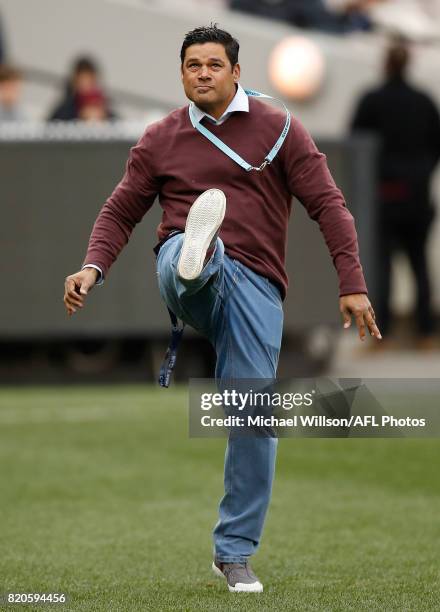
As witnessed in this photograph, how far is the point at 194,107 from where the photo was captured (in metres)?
5.62

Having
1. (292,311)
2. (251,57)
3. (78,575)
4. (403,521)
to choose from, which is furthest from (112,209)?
(251,57)

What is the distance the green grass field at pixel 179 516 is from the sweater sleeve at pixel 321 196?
1.21m

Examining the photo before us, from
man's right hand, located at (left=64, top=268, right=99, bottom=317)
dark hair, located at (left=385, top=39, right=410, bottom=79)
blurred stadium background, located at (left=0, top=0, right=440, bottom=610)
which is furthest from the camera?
dark hair, located at (left=385, top=39, right=410, bottom=79)

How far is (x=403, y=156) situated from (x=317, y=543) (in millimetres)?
7736

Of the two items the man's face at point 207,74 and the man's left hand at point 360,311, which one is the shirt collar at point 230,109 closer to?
the man's face at point 207,74

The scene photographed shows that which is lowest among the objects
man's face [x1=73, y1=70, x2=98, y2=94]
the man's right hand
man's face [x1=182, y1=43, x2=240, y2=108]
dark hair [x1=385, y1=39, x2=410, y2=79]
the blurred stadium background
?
the blurred stadium background

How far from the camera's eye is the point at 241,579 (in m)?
5.71

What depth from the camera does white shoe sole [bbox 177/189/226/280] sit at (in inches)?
207

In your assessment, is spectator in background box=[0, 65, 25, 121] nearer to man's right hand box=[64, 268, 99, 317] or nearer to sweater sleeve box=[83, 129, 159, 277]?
sweater sleeve box=[83, 129, 159, 277]

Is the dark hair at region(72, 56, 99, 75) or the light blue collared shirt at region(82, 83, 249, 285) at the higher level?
the light blue collared shirt at region(82, 83, 249, 285)

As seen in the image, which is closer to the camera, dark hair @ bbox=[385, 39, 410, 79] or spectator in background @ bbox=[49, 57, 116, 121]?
spectator in background @ bbox=[49, 57, 116, 121]

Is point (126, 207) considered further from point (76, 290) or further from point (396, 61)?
point (396, 61)

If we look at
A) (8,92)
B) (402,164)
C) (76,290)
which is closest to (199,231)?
(76,290)

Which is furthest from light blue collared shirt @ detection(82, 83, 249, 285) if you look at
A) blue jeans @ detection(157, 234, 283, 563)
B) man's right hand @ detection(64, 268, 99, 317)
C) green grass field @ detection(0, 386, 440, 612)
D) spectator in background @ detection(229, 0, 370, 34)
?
spectator in background @ detection(229, 0, 370, 34)
